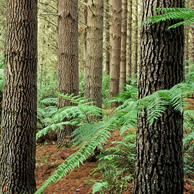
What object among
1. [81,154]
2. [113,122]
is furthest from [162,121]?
[81,154]

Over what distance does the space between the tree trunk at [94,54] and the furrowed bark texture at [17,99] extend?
12.4 ft

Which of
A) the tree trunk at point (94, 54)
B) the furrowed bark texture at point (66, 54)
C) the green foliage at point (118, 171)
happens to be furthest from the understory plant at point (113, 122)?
the tree trunk at point (94, 54)

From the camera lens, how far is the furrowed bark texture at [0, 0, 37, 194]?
9.58ft

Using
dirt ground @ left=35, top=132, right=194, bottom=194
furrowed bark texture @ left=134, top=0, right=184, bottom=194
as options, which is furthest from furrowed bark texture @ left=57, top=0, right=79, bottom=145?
furrowed bark texture @ left=134, top=0, right=184, bottom=194

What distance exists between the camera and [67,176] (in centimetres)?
363

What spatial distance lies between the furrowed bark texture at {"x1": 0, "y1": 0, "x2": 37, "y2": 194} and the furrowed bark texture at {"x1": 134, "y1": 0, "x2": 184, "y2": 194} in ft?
6.19

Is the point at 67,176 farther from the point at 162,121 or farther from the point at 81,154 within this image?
the point at 81,154

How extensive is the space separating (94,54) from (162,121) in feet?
17.3

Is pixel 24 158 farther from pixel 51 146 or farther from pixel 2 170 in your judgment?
pixel 51 146

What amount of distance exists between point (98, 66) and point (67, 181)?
424 centimetres

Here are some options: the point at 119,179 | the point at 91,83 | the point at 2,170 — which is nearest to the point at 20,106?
the point at 2,170

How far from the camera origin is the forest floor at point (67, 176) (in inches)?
118

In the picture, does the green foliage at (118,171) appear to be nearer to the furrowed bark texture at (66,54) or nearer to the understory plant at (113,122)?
the understory plant at (113,122)

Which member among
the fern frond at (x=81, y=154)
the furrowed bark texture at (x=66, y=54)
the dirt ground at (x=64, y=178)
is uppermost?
the furrowed bark texture at (x=66, y=54)
